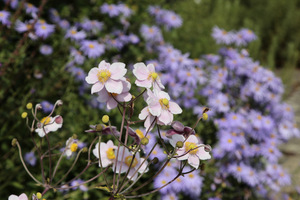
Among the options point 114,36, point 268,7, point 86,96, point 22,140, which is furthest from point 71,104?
point 268,7

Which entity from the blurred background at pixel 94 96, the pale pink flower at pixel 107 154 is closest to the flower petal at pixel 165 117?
the pale pink flower at pixel 107 154

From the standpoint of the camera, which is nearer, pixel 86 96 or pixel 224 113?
pixel 86 96

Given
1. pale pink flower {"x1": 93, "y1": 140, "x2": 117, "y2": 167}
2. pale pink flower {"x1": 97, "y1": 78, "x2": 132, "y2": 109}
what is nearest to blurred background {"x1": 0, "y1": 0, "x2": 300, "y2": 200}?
pale pink flower {"x1": 93, "y1": 140, "x2": 117, "y2": 167}

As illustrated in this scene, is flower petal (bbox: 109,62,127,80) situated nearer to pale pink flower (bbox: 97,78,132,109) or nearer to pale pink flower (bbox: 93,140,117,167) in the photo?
pale pink flower (bbox: 97,78,132,109)

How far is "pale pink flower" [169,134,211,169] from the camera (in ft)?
2.75

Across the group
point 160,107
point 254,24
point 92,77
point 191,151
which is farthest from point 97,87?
Answer: point 254,24

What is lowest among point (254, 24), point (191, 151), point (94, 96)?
point (94, 96)

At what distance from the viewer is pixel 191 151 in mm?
855

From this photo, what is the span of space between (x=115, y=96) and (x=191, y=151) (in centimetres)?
21

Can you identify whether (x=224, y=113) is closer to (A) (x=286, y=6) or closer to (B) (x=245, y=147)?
(B) (x=245, y=147)

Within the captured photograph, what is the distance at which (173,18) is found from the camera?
3.04 metres

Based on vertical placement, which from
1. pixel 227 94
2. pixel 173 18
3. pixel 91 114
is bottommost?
pixel 91 114

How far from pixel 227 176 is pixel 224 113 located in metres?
0.40

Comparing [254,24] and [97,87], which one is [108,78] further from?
[254,24]
